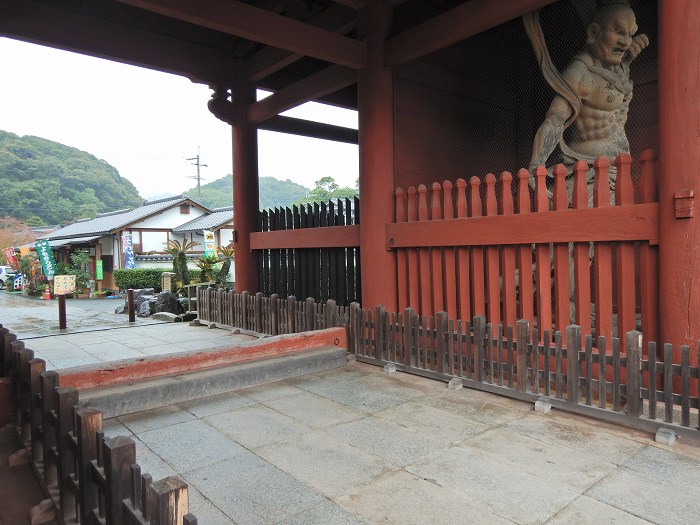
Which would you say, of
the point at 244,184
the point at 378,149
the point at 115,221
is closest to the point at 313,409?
the point at 378,149

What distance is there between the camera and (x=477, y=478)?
2619 mm

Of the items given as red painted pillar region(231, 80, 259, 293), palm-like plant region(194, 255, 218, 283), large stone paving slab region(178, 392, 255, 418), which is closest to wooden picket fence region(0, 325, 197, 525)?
large stone paving slab region(178, 392, 255, 418)

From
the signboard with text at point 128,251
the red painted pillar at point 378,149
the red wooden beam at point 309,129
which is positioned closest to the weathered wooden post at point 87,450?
the red painted pillar at point 378,149

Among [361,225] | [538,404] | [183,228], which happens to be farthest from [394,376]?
[183,228]

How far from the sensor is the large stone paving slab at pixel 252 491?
229cm

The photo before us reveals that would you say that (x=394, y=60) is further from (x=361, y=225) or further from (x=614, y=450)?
(x=614, y=450)

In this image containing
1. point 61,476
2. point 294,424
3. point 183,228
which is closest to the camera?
point 61,476

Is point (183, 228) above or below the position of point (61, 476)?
above

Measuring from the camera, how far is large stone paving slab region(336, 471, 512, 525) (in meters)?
2.22

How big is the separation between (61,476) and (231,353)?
2.59 metres

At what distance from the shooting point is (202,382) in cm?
420

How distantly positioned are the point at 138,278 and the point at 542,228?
80.0 ft

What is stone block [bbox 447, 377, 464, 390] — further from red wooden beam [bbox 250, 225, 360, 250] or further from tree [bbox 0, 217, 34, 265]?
tree [bbox 0, 217, 34, 265]

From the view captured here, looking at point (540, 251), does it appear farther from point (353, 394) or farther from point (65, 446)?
point (65, 446)
